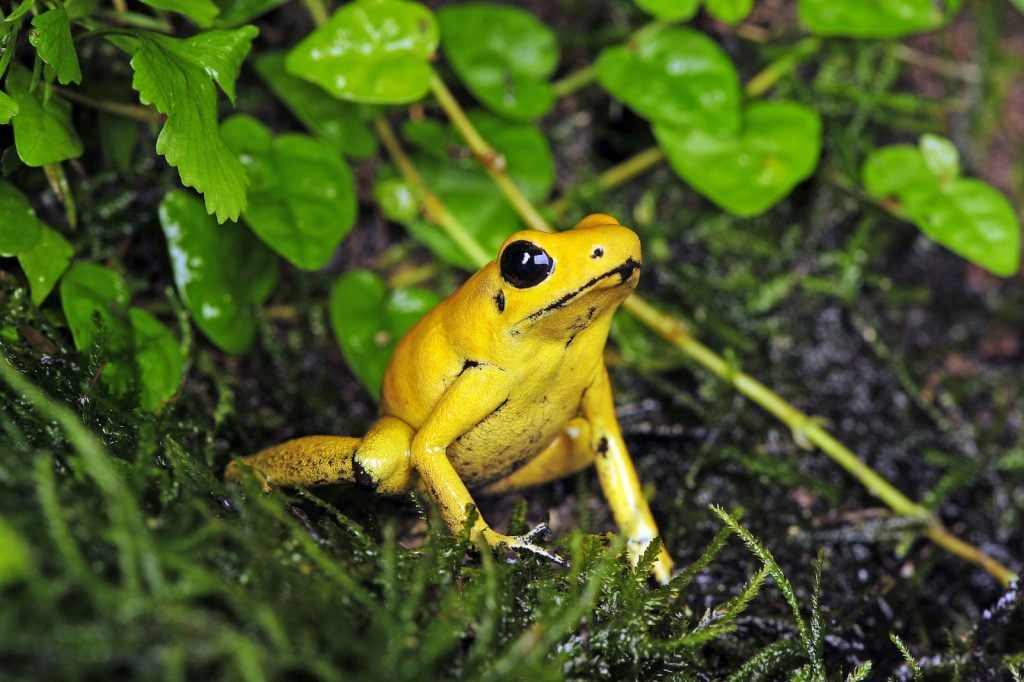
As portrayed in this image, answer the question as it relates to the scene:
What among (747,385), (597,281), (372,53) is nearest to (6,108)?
(372,53)

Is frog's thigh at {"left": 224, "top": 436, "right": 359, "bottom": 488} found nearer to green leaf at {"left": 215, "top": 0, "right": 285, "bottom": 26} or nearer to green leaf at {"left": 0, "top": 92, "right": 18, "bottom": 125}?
green leaf at {"left": 0, "top": 92, "right": 18, "bottom": 125}

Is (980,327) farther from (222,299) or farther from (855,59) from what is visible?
(222,299)

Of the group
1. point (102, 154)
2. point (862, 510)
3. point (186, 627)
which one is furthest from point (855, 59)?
point (186, 627)

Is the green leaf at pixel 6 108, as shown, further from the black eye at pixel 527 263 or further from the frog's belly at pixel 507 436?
the frog's belly at pixel 507 436

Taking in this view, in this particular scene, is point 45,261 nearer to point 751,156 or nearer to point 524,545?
point 524,545

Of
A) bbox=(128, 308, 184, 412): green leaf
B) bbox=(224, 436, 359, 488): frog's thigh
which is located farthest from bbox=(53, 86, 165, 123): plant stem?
bbox=(224, 436, 359, 488): frog's thigh
